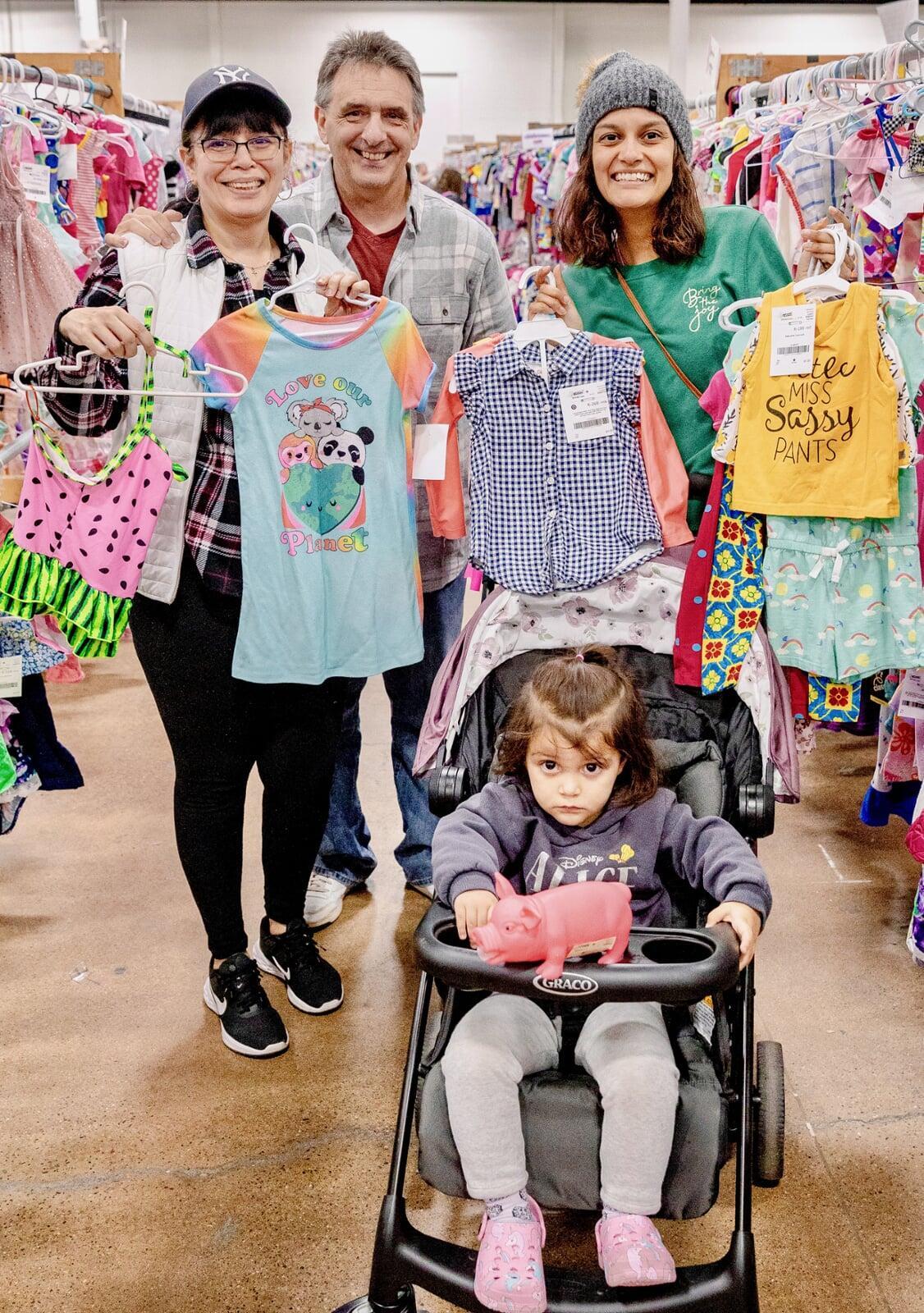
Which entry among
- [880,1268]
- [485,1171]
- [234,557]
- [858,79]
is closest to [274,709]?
[234,557]

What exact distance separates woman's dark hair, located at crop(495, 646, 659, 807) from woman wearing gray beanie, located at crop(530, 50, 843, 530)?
1.66 ft

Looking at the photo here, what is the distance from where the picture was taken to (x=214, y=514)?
2.05 m

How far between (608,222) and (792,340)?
0.45 metres

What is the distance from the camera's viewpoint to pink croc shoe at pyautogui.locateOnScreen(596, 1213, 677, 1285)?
151 centimetres

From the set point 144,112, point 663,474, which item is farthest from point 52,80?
point 663,474

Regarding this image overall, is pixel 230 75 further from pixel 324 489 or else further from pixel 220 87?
pixel 324 489

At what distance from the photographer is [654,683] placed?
208cm

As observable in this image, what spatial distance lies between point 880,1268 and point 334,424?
65.7 inches

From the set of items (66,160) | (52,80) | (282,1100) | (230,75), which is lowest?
(282,1100)

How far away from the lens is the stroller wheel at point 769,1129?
72.6 inches

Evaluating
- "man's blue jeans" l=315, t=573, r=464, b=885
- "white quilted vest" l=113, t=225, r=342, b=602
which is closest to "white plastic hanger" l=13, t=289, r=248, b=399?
"white quilted vest" l=113, t=225, r=342, b=602

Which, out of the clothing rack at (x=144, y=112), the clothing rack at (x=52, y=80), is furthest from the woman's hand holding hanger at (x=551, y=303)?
the clothing rack at (x=144, y=112)

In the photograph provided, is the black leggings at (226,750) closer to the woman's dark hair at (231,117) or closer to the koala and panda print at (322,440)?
the koala and panda print at (322,440)

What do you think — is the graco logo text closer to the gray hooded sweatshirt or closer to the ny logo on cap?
the gray hooded sweatshirt
